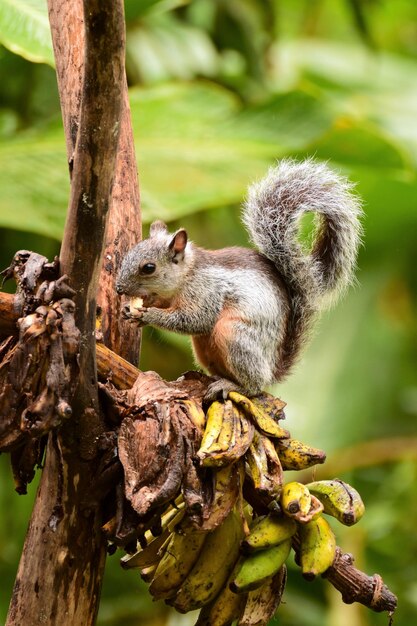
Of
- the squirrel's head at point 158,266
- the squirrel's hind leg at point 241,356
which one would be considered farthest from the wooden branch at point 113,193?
the squirrel's hind leg at point 241,356

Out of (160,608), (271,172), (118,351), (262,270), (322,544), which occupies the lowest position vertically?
(160,608)

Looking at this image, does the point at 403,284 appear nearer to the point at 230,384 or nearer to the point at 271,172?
the point at 271,172

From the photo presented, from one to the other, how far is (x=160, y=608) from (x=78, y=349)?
6.87 feet

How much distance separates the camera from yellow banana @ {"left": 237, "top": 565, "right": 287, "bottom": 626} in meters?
1.72

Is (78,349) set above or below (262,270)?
below

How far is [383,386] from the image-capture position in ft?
13.4

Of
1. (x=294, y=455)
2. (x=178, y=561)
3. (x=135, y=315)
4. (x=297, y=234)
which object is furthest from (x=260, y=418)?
(x=297, y=234)

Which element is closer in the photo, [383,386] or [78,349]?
[78,349]

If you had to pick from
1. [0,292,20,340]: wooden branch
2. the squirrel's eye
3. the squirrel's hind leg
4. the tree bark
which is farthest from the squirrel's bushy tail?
[0,292,20,340]: wooden branch

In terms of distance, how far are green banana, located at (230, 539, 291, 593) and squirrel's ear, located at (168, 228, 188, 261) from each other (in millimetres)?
973

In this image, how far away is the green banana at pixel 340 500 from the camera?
5.65 feet

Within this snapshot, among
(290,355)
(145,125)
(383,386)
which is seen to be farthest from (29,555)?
(383,386)

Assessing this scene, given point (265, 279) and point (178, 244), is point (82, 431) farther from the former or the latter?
point (178, 244)

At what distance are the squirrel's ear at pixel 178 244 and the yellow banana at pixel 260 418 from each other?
0.66 metres
